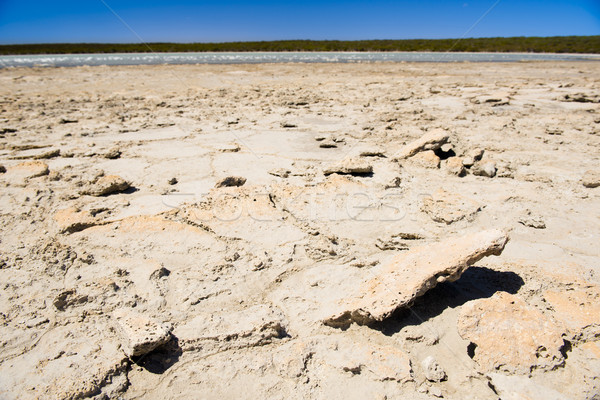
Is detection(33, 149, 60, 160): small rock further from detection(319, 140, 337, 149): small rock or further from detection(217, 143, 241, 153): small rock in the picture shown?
detection(319, 140, 337, 149): small rock

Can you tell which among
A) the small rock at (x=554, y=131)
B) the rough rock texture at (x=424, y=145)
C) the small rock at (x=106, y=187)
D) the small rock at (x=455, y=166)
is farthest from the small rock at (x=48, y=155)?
the small rock at (x=554, y=131)

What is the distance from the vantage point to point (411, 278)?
134 centimetres

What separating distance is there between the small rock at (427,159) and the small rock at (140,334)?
7.37 ft

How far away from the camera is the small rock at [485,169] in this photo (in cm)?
259

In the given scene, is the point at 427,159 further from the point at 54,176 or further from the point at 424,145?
the point at 54,176

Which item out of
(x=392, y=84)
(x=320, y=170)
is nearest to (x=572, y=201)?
(x=320, y=170)

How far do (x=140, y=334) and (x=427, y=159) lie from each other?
2.38m

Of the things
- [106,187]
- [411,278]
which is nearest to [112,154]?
[106,187]

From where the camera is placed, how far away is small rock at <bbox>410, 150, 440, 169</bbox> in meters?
2.78

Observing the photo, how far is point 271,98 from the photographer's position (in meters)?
6.06

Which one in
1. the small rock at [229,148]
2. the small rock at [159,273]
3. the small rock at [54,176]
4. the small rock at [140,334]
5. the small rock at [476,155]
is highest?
the small rock at [476,155]

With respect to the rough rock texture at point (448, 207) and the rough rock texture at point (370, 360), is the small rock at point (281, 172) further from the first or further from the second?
the rough rock texture at point (370, 360)

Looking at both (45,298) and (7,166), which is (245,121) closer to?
(7,166)

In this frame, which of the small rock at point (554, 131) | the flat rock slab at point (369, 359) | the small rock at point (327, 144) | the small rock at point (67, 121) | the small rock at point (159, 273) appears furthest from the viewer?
the small rock at point (67, 121)
